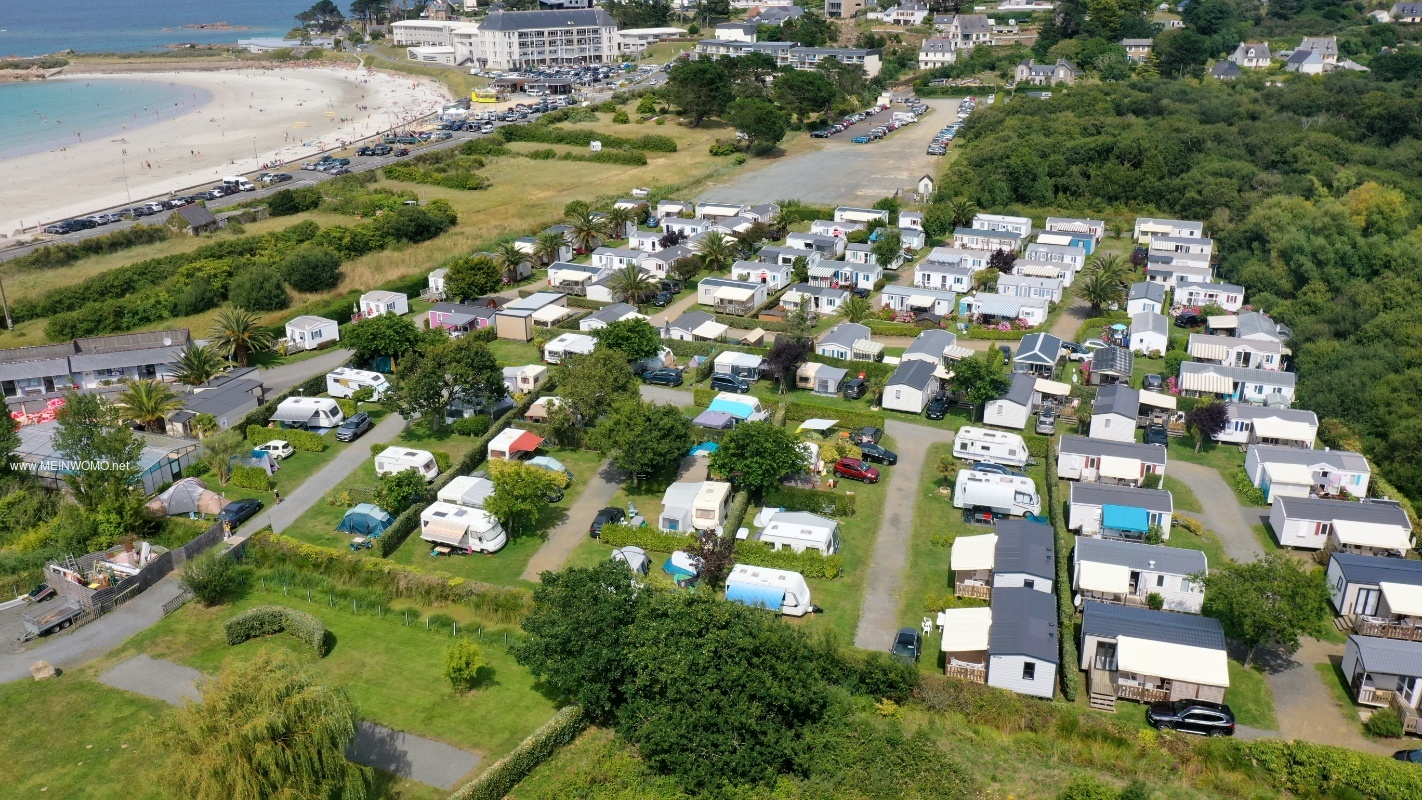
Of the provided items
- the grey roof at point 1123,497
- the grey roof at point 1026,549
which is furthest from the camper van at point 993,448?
the grey roof at point 1026,549

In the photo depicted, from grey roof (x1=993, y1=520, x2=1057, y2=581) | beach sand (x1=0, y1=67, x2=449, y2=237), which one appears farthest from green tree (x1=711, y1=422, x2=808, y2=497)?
beach sand (x1=0, y1=67, x2=449, y2=237)

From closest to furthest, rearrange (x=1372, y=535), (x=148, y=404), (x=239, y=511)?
(x=1372, y=535)
(x=239, y=511)
(x=148, y=404)

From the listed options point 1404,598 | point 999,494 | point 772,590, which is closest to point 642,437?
point 772,590

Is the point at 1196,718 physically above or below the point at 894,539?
above

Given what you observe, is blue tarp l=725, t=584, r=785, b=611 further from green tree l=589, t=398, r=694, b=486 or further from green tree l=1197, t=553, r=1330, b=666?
green tree l=1197, t=553, r=1330, b=666

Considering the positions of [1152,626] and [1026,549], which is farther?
[1026,549]

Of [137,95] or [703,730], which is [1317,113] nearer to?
[703,730]

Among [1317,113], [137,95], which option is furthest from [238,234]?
[1317,113]

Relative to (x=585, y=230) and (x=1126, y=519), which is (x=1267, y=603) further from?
(x=585, y=230)
